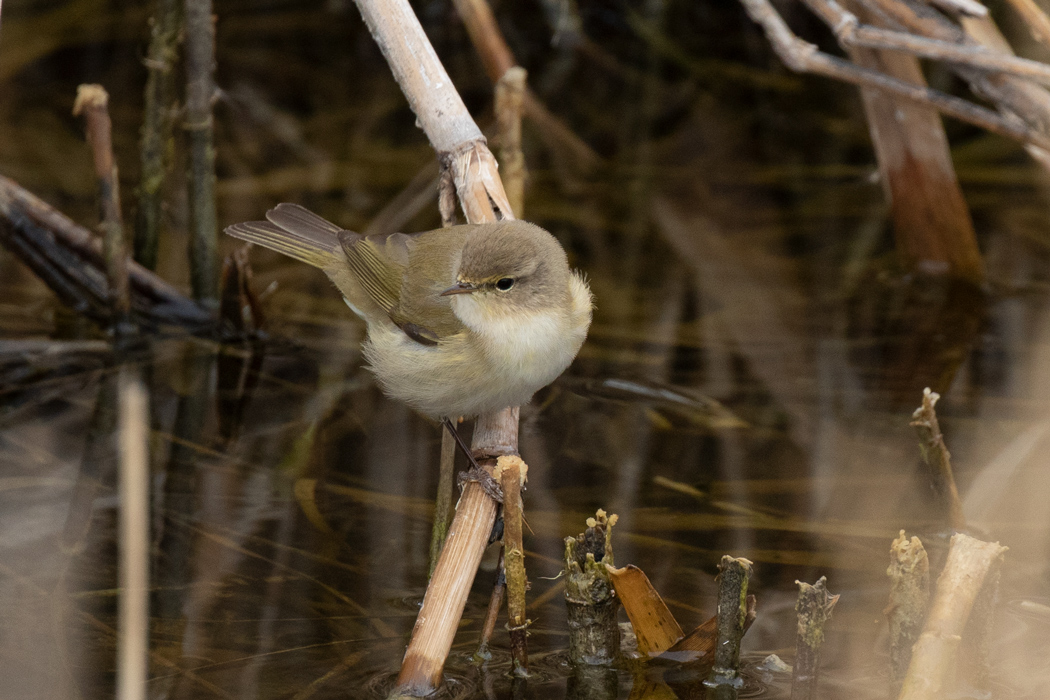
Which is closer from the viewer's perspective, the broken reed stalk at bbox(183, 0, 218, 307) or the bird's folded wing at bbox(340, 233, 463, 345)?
the bird's folded wing at bbox(340, 233, 463, 345)

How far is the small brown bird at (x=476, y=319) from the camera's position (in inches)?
118

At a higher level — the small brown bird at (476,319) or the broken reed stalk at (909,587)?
the small brown bird at (476,319)

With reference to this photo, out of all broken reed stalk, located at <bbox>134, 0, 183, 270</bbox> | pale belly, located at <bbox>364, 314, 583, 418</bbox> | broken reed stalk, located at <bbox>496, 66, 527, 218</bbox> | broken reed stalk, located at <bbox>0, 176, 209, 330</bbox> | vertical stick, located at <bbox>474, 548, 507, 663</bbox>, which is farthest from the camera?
broken reed stalk, located at <bbox>0, 176, 209, 330</bbox>

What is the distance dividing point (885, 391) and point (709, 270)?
4.88 ft

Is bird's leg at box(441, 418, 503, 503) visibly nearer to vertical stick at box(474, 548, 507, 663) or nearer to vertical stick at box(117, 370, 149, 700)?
vertical stick at box(474, 548, 507, 663)

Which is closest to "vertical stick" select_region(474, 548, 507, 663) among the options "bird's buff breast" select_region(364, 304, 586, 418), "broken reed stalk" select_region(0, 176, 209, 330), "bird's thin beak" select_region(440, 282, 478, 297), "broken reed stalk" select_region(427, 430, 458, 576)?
"broken reed stalk" select_region(427, 430, 458, 576)

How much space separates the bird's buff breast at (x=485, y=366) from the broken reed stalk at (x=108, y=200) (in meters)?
2.05

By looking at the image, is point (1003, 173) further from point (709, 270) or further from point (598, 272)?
point (598, 272)

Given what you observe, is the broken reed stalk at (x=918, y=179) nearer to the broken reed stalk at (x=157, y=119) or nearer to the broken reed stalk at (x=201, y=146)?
the broken reed stalk at (x=201, y=146)

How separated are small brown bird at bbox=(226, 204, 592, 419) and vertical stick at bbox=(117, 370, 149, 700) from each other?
2.86ft

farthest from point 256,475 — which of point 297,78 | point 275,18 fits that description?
point 275,18

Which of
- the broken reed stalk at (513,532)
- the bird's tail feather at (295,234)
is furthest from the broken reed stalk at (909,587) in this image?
the bird's tail feather at (295,234)

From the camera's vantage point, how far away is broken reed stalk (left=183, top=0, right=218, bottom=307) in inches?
175

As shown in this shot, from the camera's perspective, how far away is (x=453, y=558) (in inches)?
90.9
